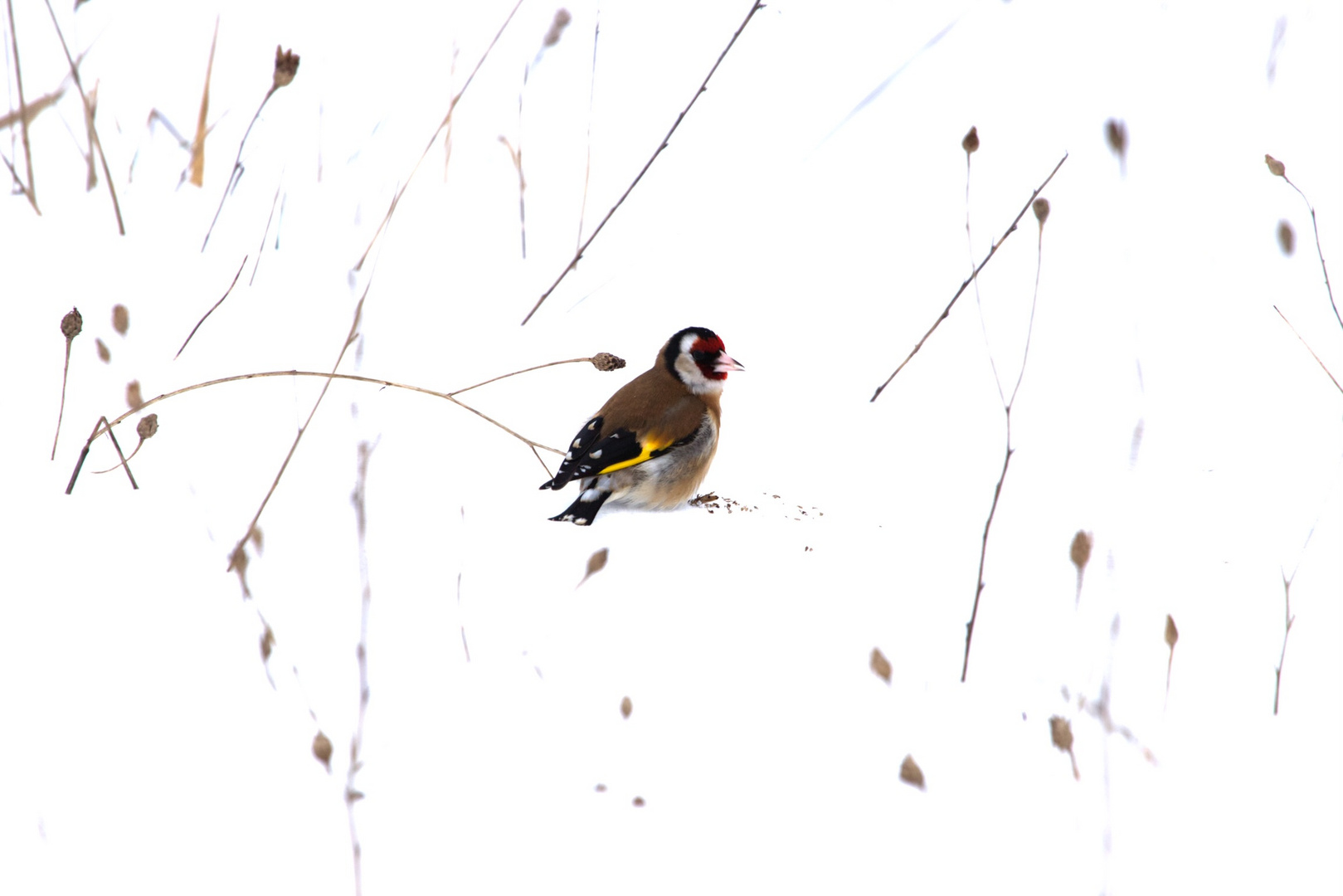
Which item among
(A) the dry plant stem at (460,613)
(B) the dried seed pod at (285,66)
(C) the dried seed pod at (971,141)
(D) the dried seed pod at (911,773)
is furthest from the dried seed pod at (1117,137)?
(B) the dried seed pod at (285,66)

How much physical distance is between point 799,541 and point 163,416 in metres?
2.06

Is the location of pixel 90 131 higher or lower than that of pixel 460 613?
higher

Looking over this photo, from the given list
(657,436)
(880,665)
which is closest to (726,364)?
(657,436)

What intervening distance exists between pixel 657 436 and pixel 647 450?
0.27ft

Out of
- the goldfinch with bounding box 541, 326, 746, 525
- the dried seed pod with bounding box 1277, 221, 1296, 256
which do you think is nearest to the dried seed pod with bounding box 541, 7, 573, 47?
the goldfinch with bounding box 541, 326, 746, 525

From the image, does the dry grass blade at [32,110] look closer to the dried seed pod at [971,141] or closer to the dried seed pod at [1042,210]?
the dried seed pod at [1042,210]

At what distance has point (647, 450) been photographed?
4051mm

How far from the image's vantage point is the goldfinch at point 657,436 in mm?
3893

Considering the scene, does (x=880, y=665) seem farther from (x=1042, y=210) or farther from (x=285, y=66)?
(x=285, y=66)

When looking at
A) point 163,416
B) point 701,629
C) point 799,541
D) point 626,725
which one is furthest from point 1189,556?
point 163,416

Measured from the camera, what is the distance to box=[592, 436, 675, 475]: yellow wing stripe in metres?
3.98

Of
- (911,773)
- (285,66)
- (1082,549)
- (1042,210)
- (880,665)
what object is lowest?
(911,773)

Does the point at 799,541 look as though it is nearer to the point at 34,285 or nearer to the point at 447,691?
the point at 447,691

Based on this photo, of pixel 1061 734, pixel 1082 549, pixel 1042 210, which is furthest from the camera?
pixel 1042 210
